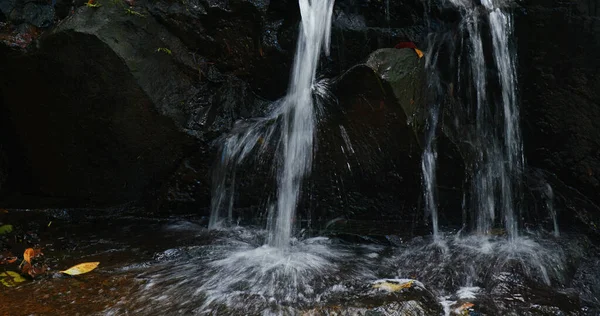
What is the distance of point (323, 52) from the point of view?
498 centimetres

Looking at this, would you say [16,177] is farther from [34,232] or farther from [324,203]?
[324,203]

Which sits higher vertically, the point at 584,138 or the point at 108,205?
the point at 584,138

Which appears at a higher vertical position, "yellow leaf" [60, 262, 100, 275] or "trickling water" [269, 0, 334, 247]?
"trickling water" [269, 0, 334, 247]

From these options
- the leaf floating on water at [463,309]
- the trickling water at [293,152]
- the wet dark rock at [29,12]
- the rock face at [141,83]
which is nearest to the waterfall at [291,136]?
the trickling water at [293,152]

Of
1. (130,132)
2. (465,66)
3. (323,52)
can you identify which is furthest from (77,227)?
(465,66)

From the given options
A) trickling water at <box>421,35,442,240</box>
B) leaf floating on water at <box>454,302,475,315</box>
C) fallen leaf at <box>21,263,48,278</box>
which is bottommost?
leaf floating on water at <box>454,302,475,315</box>

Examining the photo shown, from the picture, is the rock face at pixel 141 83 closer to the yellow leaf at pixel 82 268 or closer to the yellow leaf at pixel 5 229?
the yellow leaf at pixel 5 229

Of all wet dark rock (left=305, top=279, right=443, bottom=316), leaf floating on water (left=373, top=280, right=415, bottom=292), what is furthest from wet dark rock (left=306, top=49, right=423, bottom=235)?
wet dark rock (left=305, top=279, right=443, bottom=316)

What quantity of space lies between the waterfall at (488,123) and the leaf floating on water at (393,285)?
1.33 meters

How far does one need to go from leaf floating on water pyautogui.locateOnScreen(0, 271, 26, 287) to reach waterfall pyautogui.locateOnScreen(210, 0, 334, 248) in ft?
6.04

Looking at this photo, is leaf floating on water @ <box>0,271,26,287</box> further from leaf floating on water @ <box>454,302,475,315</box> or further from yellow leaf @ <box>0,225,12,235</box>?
leaf floating on water @ <box>454,302,475,315</box>

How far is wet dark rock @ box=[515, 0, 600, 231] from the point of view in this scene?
4082 millimetres

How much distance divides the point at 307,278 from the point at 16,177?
3942 mm

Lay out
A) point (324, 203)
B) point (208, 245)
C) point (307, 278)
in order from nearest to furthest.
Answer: point (307, 278), point (208, 245), point (324, 203)
